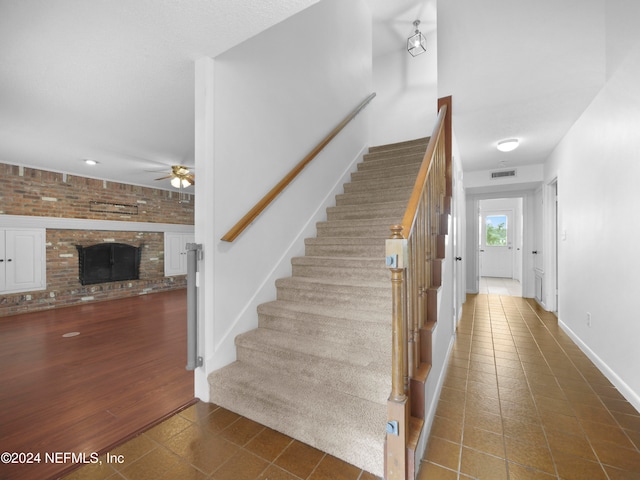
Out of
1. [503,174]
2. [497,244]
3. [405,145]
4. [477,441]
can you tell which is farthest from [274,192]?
[497,244]

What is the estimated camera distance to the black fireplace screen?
18.3ft

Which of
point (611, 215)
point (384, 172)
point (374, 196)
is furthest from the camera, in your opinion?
point (384, 172)

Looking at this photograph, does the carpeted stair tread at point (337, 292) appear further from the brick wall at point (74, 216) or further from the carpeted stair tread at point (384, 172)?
the brick wall at point (74, 216)

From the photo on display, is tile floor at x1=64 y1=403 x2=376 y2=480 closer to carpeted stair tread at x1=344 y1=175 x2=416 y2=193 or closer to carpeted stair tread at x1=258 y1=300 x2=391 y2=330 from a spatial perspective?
carpeted stair tread at x1=258 y1=300 x2=391 y2=330

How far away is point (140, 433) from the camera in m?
1.76

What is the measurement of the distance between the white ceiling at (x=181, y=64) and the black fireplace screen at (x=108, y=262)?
2246 mm

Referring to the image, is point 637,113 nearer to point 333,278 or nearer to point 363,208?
point 363,208

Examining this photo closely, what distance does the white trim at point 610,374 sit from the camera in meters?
2.04

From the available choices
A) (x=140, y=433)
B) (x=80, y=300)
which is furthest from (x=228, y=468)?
(x=80, y=300)

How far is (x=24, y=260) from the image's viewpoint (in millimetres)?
4848

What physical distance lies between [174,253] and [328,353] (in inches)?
252

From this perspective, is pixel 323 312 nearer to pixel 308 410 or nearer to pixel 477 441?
pixel 308 410

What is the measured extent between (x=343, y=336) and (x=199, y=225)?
131 centimetres

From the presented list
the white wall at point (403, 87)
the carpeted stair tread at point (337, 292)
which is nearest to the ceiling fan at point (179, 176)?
the carpeted stair tread at point (337, 292)
